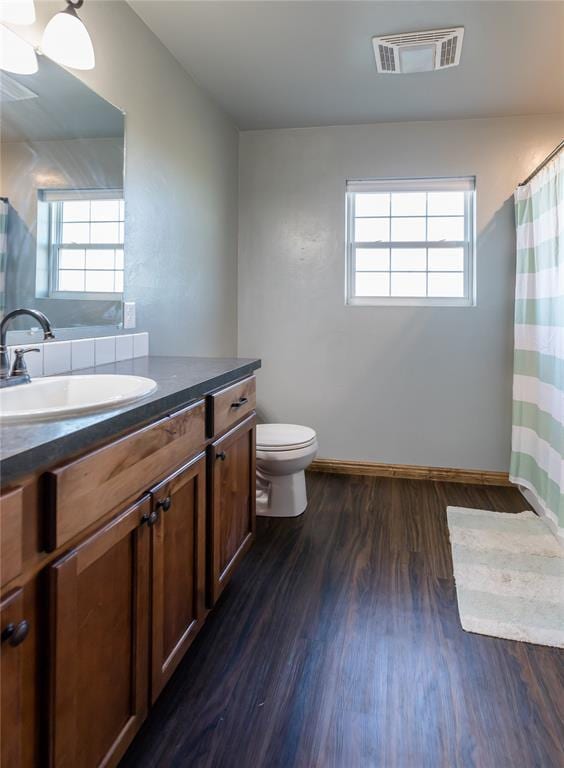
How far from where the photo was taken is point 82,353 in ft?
5.64

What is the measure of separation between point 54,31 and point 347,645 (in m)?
2.15

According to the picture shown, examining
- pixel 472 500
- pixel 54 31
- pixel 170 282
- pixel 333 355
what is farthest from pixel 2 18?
pixel 472 500

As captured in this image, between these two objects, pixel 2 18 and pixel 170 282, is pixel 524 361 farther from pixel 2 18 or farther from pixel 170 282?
pixel 2 18

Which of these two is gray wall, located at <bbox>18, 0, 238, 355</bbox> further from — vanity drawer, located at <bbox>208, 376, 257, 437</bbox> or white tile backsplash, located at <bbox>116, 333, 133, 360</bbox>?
vanity drawer, located at <bbox>208, 376, 257, 437</bbox>

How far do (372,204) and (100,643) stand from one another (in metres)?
3.12

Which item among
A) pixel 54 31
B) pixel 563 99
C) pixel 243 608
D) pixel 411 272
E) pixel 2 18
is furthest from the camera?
pixel 411 272

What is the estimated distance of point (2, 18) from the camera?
1.33 metres

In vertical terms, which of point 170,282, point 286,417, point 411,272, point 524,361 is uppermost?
point 411,272

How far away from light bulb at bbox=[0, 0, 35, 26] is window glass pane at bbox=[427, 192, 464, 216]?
2.54 meters

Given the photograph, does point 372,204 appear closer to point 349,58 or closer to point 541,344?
point 349,58

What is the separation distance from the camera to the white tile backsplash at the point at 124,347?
6.37 feet

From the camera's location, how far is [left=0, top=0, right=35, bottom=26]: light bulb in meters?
1.33

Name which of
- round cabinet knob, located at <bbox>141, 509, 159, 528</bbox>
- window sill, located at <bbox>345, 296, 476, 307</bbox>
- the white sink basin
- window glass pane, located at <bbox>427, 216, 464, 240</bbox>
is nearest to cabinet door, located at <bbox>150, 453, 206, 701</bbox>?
round cabinet knob, located at <bbox>141, 509, 159, 528</bbox>

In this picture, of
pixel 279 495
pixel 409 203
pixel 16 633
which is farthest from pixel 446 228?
pixel 16 633
